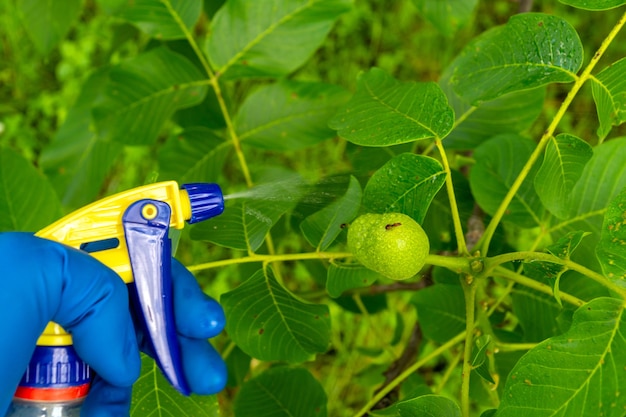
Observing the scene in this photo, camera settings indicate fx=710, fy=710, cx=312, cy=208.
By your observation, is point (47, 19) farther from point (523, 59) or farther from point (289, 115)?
point (523, 59)

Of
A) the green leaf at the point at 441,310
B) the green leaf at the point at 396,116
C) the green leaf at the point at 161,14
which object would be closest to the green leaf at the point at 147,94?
the green leaf at the point at 161,14

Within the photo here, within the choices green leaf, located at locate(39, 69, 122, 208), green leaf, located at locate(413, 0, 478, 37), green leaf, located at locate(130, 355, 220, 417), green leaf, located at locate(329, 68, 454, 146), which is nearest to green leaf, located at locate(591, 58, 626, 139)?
green leaf, located at locate(329, 68, 454, 146)

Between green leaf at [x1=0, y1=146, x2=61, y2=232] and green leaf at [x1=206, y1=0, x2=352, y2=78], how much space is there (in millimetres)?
279

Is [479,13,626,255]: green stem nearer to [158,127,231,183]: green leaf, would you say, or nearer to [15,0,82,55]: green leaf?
[158,127,231,183]: green leaf

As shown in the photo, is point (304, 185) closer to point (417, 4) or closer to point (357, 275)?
point (357, 275)

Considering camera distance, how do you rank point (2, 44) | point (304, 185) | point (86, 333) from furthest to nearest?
point (2, 44)
point (304, 185)
point (86, 333)

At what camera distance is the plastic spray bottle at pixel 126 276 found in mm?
507

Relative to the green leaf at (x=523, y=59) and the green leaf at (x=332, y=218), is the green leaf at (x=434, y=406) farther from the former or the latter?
the green leaf at (x=523, y=59)

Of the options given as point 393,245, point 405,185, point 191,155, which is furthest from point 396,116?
point 191,155

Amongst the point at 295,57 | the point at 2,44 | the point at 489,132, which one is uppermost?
the point at 295,57

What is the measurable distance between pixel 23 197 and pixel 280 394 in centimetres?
38

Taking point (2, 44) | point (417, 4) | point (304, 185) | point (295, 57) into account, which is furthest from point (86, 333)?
point (2, 44)

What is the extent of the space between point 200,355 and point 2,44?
1788 mm

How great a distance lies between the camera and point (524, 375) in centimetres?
60
